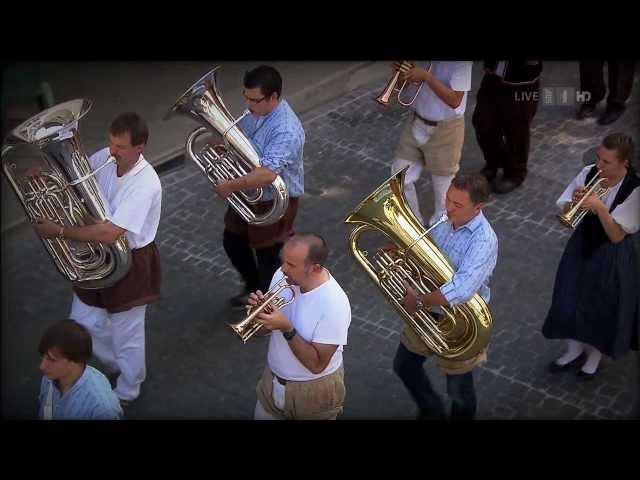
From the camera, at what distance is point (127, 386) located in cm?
693

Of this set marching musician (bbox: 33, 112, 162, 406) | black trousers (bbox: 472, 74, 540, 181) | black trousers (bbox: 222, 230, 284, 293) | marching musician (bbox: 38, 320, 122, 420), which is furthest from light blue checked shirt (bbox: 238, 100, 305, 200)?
black trousers (bbox: 472, 74, 540, 181)

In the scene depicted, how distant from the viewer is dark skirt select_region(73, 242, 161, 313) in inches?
261

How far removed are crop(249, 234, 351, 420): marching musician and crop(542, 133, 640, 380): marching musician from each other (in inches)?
63.0

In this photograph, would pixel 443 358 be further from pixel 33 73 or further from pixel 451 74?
pixel 33 73

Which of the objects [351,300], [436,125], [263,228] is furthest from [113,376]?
[436,125]

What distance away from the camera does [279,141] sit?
6.96 meters

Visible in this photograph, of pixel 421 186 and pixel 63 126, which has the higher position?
pixel 63 126

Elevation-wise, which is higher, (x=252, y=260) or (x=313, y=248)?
(x=313, y=248)

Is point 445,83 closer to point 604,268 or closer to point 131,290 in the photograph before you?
point 604,268

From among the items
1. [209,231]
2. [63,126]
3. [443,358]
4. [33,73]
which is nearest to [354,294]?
[209,231]

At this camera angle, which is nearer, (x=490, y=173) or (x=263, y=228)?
(x=263, y=228)

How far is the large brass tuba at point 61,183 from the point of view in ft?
20.9

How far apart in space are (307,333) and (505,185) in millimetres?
3376
